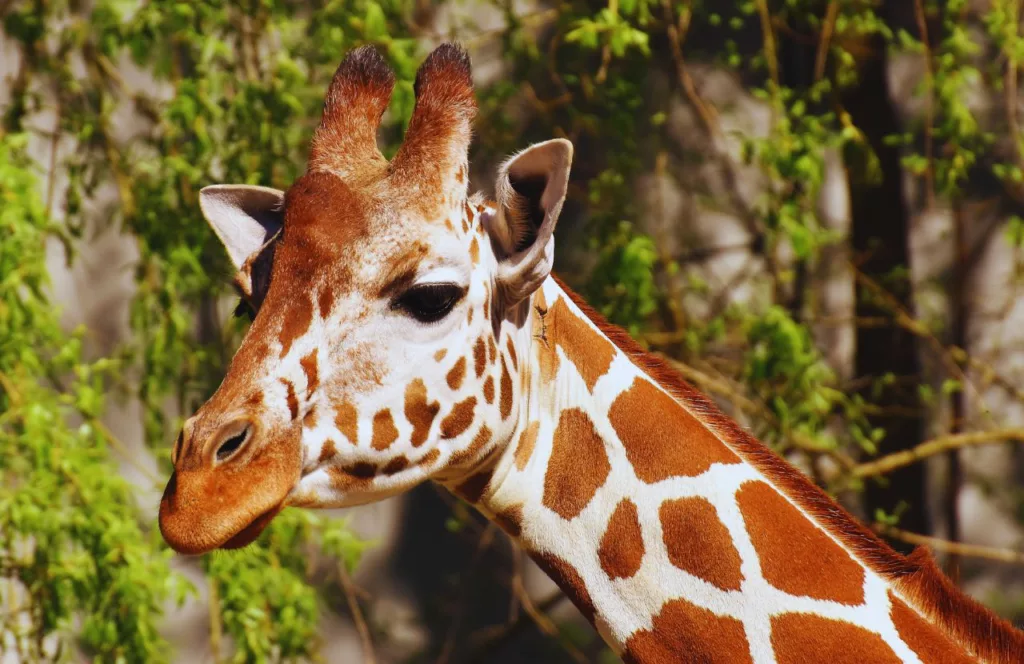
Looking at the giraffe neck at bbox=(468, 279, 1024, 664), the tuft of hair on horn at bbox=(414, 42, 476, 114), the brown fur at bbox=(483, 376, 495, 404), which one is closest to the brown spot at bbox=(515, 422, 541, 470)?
the giraffe neck at bbox=(468, 279, 1024, 664)

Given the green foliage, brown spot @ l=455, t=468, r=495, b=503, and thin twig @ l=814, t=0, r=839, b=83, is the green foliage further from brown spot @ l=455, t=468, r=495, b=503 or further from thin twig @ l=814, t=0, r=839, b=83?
thin twig @ l=814, t=0, r=839, b=83

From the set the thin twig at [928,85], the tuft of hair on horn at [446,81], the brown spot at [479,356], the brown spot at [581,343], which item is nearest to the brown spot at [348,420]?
the brown spot at [479,356]

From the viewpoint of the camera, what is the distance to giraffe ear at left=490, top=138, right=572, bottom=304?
6.71 feet

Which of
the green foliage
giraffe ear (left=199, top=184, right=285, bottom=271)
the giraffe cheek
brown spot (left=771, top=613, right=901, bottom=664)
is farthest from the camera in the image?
the green foliage

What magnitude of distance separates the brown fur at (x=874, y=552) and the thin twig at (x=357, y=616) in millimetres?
2648

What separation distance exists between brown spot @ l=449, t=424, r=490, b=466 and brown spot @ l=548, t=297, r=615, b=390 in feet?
0.76

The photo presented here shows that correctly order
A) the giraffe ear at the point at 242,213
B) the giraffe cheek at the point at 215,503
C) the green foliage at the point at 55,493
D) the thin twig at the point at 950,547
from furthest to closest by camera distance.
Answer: the thin twig at the point at 950,547
the green foliage at the point at 55,493
the giraffe ear at the point at 242,213
the giraffe cheek at the point at 215,503

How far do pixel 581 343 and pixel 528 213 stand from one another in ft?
0.96

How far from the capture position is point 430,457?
2.08 meters

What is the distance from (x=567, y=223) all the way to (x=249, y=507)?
10.5 ft

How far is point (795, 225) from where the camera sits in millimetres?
4195

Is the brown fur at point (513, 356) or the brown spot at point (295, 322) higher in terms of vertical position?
the brown spot at point (295, 322)

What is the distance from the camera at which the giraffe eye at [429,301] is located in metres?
2.04

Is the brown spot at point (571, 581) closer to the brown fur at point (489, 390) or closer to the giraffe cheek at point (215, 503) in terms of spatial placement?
the brown fur at point (489, 390)
